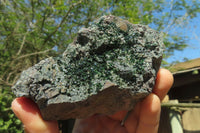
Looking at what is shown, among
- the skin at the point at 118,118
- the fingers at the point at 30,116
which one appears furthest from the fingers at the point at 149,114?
the fingers at the point at 30,116

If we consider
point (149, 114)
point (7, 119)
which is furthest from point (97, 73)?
point (7, 119)

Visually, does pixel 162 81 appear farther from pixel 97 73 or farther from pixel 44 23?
pixel 44 23

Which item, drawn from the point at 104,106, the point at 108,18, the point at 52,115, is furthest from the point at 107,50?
the point at 52,115

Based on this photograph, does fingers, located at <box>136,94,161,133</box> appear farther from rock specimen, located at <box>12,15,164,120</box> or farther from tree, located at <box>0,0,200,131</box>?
tree, located at <box>0,0,200,131</box>

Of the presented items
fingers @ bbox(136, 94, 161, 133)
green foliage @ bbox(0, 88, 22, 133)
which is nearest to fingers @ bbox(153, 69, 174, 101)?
fingers @ bbox(136, 94, 161, 133)

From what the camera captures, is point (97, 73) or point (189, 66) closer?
point (97, 73)
